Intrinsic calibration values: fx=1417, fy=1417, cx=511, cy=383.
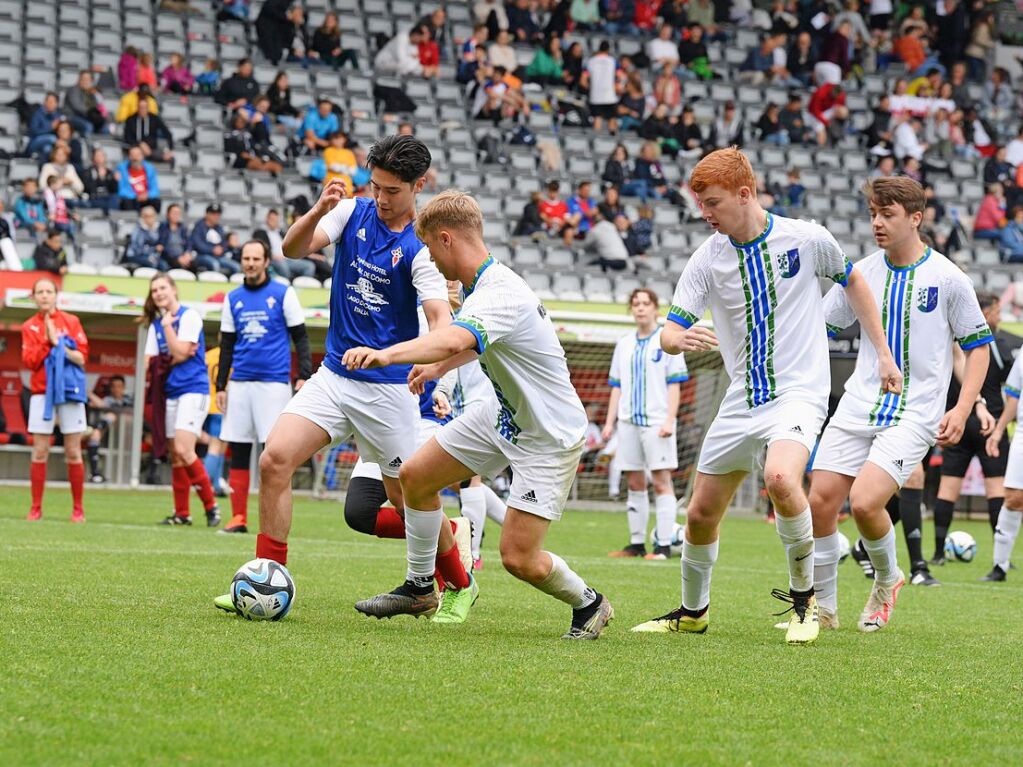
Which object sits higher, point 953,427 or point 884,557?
point 953,427

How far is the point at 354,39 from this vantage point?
25.7m

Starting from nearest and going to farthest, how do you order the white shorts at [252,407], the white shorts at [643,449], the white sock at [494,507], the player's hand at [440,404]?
the player's hand at [440,404]
the white sock at [494,507]
the white shorts at [252,407]
the white shorts at [643,449]

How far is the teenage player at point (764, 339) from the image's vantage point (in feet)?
20.5

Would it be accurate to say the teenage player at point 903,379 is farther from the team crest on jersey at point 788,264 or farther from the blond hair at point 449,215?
the blond hair at point 449,215

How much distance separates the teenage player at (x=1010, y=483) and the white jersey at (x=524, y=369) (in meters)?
5.17

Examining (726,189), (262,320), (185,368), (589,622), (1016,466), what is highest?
(726,189)

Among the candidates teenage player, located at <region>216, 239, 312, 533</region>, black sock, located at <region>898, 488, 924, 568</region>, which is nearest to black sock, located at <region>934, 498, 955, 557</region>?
black sock, located at <region>898, 488, 924, 568</region>

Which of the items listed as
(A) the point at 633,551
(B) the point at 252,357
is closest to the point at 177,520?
(B) the point at 252,357

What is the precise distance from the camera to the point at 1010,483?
10297mm

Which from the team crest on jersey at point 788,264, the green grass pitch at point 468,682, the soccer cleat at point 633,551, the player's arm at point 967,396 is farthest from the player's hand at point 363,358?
the soccer cleat at point 633,551

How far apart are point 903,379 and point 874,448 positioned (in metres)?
0.41

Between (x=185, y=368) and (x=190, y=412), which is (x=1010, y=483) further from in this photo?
(x=185, y=368)

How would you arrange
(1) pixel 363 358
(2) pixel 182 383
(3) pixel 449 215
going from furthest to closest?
(2) pixel 182 383, (3) pixel 449 215, (1) pixel 363 358

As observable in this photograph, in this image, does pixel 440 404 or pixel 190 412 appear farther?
pixel 190 412
